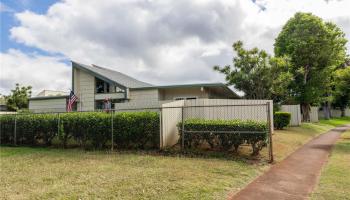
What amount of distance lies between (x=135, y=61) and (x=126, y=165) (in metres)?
14.9

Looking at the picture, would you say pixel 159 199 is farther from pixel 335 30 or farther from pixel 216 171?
pixel 335 30

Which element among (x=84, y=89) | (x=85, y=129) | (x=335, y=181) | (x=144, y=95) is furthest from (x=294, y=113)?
(x=85, y=129)

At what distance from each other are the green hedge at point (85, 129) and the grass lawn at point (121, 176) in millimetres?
791

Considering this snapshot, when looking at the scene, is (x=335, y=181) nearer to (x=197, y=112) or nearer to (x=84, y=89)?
(x=197, y=112)

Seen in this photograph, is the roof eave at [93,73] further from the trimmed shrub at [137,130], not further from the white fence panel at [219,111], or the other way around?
the trimmed shrub at [137,130]

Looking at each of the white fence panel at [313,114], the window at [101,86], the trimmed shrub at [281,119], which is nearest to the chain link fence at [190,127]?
the trimmed shrub at [281,119]

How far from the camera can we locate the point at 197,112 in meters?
11.1

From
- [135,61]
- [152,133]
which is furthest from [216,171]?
[135,61]

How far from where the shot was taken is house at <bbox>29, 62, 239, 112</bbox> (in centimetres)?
1844

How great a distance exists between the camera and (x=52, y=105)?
2153 cm

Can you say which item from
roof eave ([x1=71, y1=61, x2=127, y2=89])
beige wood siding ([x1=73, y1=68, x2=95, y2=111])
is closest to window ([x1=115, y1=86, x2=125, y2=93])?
roof eave ([x1=71, y1=61, x2=127, y2=89])

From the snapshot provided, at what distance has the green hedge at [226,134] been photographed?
8320 millimetres

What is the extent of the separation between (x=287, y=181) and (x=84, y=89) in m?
18.2

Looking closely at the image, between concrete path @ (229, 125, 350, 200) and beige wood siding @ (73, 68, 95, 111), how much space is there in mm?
15986
